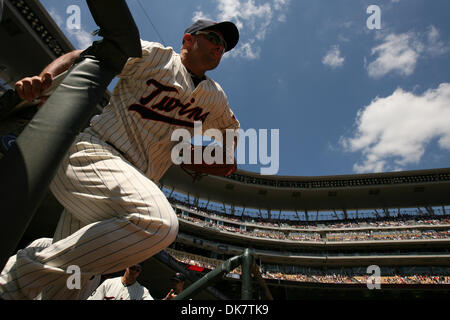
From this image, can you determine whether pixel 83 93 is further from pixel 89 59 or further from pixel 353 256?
pixel 353 256

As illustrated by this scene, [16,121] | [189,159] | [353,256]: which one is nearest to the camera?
[189,159]

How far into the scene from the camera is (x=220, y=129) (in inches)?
95.3

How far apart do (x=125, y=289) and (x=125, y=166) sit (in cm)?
348

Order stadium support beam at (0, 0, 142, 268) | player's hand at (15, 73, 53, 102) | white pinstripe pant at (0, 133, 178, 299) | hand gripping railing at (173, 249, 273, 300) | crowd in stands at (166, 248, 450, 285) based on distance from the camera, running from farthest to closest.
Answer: crowd in stands at (166, 248, 450, 285) < hand gripping railing at (173, 249, 273, 300) < player's hand at (15, 73, 53, 102) < white pinstripe pant at (0, 133, 178, 299) < stadium support beam at (0, 0, 142, 268)

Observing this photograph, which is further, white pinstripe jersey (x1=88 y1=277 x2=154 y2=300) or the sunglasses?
white pinstripe jersey (x1=88 y1=277 x2=154 y2=300)

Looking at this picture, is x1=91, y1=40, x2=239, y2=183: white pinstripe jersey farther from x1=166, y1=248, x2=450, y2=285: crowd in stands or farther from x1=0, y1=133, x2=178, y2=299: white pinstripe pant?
x1=166, y1=248, x2=450, y2=285: crowd in stands

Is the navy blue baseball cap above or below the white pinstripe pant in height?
above

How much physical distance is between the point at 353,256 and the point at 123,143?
2902cm

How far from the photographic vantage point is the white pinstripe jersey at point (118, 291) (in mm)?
4008

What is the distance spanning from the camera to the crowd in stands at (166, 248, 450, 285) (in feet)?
76.2

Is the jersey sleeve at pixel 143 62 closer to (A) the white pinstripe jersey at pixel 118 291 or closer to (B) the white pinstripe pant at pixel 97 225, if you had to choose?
(B) the white pinstripe pant at pixel 97 225

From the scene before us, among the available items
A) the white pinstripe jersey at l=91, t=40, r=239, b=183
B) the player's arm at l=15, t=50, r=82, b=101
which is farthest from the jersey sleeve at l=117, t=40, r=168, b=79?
the player's arm at l=15, t=50, r=82, b=101

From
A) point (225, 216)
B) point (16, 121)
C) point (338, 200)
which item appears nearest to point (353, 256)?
point (338, 200)

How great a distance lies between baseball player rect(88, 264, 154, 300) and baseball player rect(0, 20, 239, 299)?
99.9 inches
